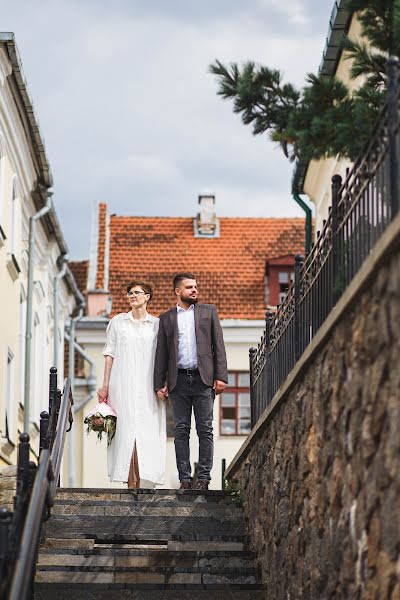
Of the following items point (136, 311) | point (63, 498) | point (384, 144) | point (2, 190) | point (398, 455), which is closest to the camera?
point (398, 455)

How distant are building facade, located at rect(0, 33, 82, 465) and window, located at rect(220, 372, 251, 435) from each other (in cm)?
572

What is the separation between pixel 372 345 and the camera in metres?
6.97

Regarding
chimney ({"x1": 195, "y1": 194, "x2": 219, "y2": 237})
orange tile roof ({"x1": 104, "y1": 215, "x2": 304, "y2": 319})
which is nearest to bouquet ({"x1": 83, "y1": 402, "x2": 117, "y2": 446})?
orange tile roof ({"x1": 104, "y1": 215, "x2": 304, "y2": 319})

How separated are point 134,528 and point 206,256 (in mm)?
26951

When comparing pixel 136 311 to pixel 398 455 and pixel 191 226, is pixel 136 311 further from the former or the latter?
pixel 191 226

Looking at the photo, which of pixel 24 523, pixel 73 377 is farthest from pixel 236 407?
pixel 24 523

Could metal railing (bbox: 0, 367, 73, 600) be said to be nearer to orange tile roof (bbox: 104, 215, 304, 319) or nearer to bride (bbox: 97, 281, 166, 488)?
bride (bbox: 97, 281, 166, 488)

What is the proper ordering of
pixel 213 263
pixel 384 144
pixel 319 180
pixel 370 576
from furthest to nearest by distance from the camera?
pixel 213 263
pixel 319 180
pixel 384 144
pixel 370 576

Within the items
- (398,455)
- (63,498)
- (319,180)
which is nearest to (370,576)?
(398,455)

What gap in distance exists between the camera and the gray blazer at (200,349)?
12.9 metres

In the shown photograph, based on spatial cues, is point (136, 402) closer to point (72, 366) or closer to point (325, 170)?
point (325, 170)

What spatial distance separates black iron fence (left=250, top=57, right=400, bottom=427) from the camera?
7.20m

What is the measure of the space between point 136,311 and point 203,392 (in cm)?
115

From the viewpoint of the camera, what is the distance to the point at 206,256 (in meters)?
38.4
